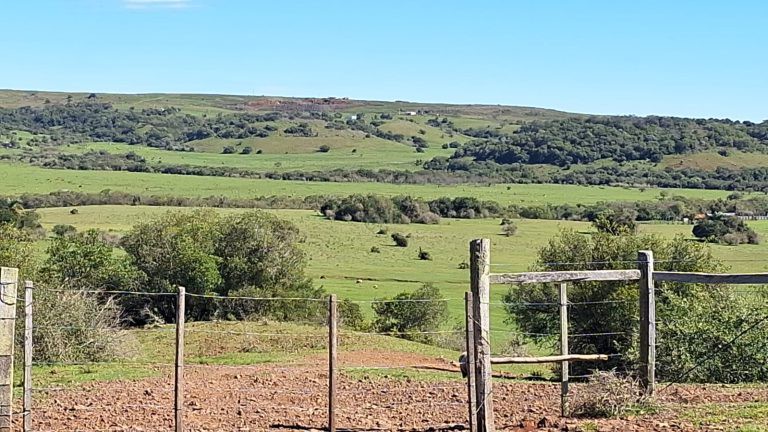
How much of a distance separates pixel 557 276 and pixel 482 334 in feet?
5.23

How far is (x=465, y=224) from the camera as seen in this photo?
92.8 m

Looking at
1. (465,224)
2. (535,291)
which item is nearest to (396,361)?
(535,291)

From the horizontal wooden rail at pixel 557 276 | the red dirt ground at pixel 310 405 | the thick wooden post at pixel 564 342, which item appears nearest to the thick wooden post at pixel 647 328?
the horizontal wooden rail at pixel 557 276

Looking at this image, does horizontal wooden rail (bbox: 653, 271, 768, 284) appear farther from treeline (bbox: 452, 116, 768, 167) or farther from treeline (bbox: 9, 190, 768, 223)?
treeline (bbox: 452, 116, 768, 167)

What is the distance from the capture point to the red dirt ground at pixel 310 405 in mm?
10938

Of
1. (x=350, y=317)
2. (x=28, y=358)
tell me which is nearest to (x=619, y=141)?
(x=350, y=317)

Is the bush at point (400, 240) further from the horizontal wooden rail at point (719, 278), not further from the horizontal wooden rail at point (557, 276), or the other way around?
the horizontal wooden rail at point (557, 276)

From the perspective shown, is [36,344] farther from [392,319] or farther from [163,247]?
[392,319]

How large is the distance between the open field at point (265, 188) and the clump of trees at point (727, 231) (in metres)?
34.4

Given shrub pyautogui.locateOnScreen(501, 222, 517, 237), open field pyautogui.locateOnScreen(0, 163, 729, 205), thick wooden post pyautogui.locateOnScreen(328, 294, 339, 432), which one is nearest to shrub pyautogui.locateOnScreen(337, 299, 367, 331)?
thick wooden post pyautogui.locateOnScreen(328, 294, 339, 432)

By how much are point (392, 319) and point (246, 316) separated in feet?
32.7

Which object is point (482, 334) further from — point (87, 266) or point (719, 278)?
point (87, 266)

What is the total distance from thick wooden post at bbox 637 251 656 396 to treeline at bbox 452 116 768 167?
14513 centimetres

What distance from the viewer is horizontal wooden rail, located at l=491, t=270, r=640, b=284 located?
420 inches
